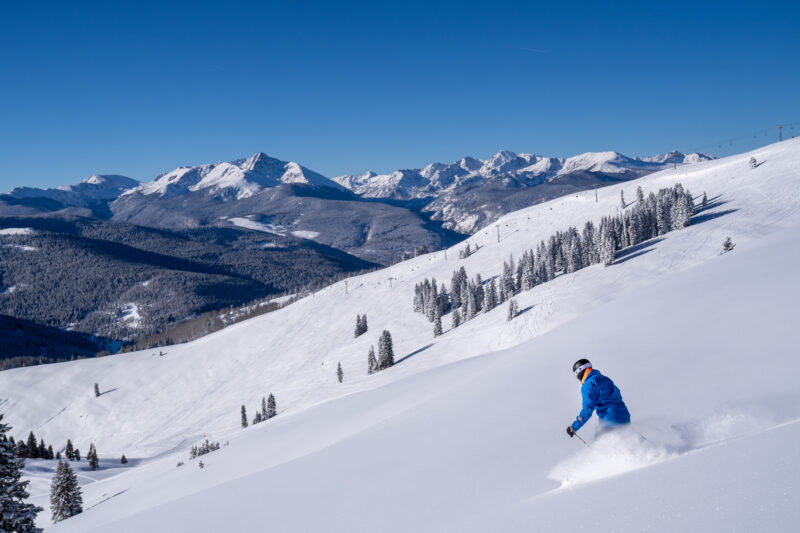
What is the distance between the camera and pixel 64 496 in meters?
36.7

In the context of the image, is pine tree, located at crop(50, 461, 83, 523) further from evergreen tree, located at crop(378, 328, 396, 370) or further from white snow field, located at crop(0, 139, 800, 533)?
evergreen tree, located at crop(378, 328, 396, 370)

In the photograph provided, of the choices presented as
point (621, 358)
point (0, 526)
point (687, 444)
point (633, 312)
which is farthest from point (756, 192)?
point (0, 526)

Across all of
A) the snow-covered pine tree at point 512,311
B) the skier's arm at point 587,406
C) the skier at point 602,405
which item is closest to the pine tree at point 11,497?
the skier's arm at point 587,406

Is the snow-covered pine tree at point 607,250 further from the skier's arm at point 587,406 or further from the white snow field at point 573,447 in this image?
the skier's arm at point 587,406

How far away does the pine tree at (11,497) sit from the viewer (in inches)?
750

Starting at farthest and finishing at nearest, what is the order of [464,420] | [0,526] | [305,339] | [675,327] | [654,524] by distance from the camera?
[305,339]
[0,526]
[675,327]
[464,420]
[654,524]

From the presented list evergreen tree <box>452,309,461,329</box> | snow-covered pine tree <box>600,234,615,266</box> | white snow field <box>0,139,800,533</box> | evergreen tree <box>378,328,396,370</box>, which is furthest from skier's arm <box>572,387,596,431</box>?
evergreen tree <box>452,309,461,329</box>

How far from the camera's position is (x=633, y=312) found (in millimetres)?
20969

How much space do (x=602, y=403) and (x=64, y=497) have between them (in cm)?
4601

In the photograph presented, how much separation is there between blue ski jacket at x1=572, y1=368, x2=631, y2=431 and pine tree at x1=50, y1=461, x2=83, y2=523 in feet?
147

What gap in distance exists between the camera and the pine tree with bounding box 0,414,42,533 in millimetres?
19062

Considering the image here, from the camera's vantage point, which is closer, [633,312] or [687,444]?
[687,444]

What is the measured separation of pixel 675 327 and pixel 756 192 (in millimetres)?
99530

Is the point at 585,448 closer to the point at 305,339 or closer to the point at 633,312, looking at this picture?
the point at 633,312
